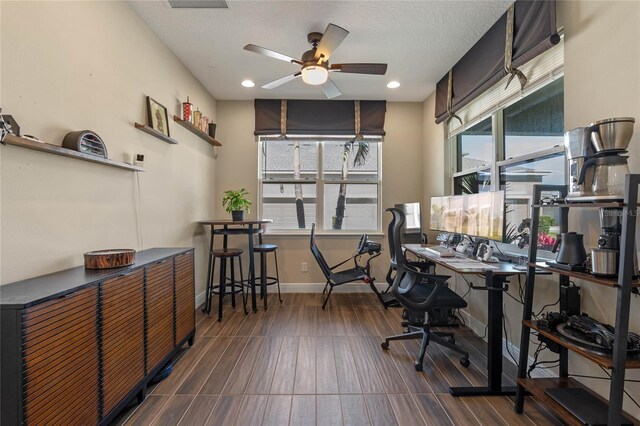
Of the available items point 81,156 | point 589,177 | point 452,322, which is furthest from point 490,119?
point 81,156

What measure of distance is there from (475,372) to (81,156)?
3023 millimetres

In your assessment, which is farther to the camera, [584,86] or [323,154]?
[323,154]

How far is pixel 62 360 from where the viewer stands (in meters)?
1.22

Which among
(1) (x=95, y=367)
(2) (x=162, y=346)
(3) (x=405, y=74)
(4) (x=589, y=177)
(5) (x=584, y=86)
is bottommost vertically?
(2) (x=162, y=346)

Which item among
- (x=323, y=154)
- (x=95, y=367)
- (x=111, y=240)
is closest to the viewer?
(x=95, y=367)

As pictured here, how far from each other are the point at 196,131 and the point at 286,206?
1.61 meters

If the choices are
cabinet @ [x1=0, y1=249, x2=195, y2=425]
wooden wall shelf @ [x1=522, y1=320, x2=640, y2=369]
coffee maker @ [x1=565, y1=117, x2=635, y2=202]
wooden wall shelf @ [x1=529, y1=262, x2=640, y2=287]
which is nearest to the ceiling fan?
coffee maker @ [x1=565, y1=117, x2=635, y2=202]

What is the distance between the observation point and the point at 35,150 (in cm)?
146

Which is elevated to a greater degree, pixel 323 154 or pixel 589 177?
pixel 323 154

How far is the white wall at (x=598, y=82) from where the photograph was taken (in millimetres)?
1458

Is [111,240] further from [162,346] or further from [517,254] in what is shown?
[517,254]

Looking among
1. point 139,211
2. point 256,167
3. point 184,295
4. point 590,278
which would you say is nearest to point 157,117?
point 139,211

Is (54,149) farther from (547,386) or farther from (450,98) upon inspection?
(450,98)

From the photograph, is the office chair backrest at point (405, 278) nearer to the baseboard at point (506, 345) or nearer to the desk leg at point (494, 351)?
the desk leg at point (494, 351)
